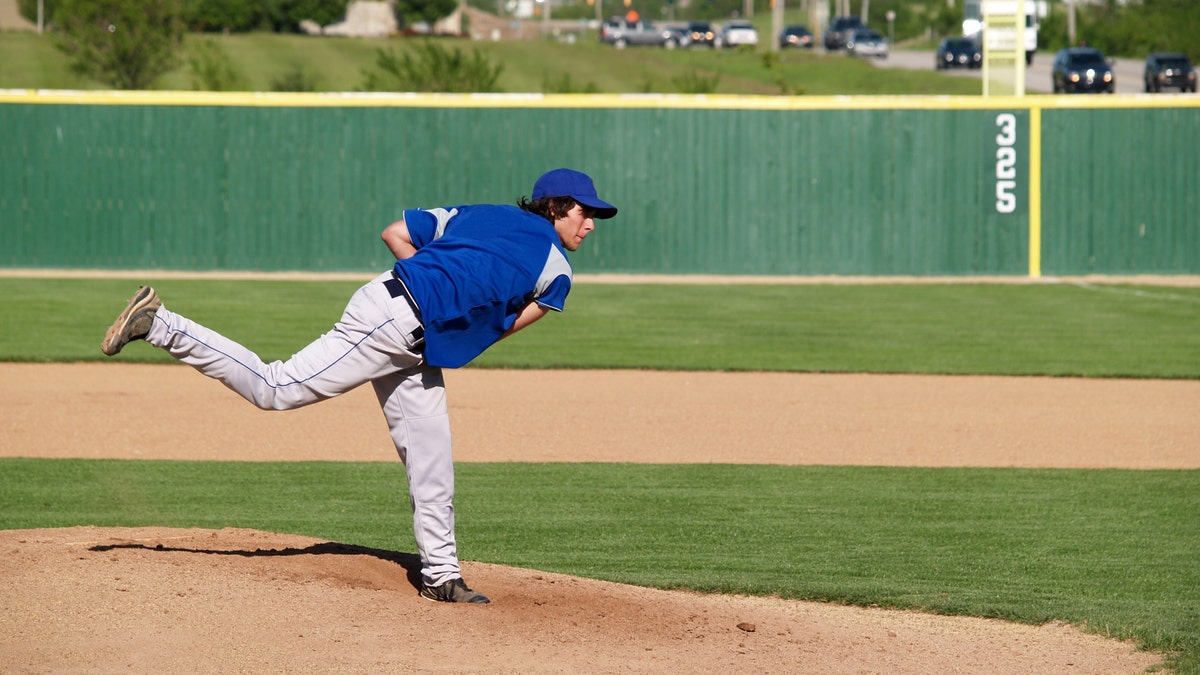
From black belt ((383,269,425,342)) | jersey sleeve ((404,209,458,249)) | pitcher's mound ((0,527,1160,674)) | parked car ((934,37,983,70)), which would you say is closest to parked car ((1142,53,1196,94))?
parked car ((934,37,983,70))

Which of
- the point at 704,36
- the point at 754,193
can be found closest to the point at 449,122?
the point at 754,193

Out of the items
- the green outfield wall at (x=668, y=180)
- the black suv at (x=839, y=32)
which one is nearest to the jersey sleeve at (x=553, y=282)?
the green outfield wall at (x=668, y=180)

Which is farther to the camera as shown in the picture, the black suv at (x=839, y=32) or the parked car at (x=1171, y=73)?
the black suv at (x=839, y=32)

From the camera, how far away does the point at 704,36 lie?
7775 cm

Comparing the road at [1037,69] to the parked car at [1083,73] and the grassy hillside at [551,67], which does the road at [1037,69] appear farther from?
the grassy hillside at [551,67]

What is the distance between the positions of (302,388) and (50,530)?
1.96 meters

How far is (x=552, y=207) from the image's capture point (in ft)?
17.3

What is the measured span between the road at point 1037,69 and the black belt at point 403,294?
45475mm

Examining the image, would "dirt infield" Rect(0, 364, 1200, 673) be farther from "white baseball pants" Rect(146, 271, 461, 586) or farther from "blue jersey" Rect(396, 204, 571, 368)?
"blue jersey" Rect(396, 204, 571, 368)

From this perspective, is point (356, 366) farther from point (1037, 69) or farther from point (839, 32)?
point (839, 32)

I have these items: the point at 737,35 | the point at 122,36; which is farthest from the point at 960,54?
the point at 122,36

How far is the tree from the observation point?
37.3 meters

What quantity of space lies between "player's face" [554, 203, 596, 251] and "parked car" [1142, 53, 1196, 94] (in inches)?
1769

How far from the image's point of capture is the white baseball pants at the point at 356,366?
196 inches
